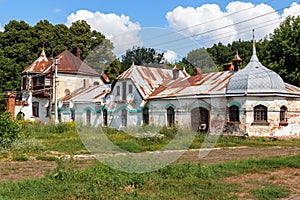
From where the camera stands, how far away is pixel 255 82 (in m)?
22.2

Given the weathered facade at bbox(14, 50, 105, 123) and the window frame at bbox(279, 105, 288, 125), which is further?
the weathered facade at bbox(14, 50, 105, 123)

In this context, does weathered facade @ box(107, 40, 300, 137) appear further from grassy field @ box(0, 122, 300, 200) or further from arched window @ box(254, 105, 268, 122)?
grassy field @ box(0, 122, 300, 200)

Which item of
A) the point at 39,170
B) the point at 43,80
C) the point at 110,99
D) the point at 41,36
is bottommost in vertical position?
the point at 39,170

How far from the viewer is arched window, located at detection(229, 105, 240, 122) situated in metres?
22.7

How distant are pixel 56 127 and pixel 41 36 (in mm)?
25192

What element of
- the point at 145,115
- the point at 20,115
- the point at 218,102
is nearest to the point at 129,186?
the point at 218,102

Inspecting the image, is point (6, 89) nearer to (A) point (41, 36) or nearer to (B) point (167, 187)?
(A) point (41, 36)

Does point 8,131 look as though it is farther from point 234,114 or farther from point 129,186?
point 234,114

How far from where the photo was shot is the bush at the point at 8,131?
15047 mm

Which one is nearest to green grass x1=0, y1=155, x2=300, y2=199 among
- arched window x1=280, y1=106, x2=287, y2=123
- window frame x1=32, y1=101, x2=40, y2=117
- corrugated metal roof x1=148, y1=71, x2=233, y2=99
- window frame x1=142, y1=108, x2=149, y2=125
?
arched window x1=280, y1=106, x2=287, y2=123

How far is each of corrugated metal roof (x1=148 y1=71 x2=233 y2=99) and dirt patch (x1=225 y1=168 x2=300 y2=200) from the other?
13.0 meters

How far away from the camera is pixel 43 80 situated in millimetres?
38219

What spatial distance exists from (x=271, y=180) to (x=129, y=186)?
3.78 meters

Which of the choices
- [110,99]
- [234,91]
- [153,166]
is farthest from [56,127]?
[153,166]
